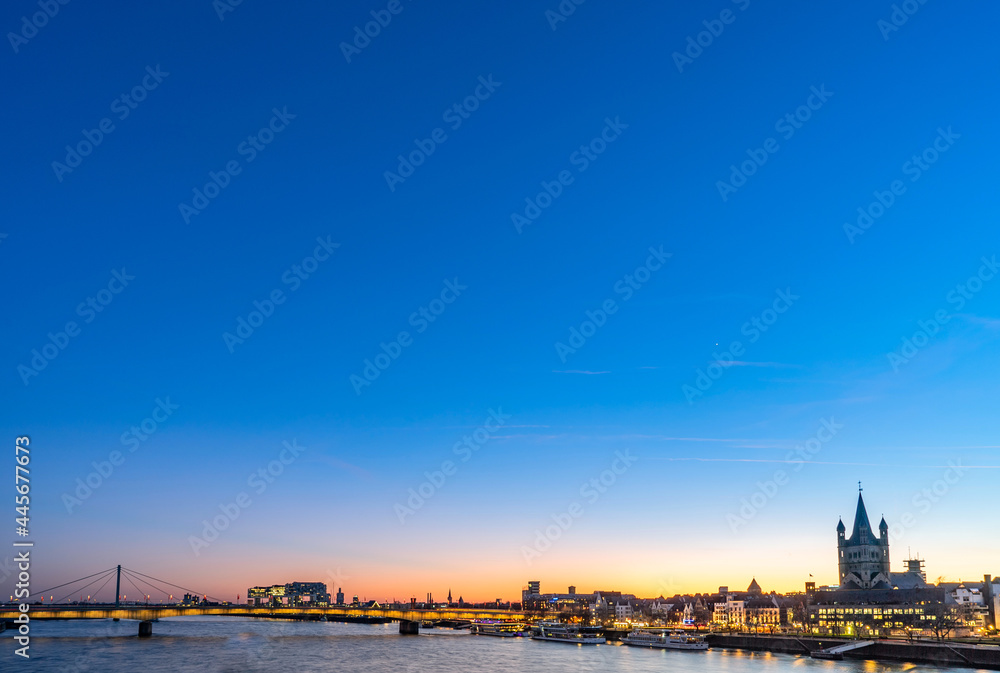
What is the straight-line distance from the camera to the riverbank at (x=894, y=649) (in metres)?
104

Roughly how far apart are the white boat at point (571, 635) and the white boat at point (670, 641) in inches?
311

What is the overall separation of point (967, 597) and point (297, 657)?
171444mm

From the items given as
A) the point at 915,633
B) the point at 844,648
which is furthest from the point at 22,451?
the point at 915,633

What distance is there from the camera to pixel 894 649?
11656cm

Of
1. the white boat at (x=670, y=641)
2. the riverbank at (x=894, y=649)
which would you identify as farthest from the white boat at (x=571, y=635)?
the riverbank at (x=894, y=649)

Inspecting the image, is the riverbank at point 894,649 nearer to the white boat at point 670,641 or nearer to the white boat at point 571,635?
the white boat at point 670,641

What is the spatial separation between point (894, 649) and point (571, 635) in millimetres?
80318

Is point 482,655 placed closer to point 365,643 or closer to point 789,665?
point 365,643

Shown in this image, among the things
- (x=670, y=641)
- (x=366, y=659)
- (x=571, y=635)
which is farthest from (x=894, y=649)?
(x=571, y=635)

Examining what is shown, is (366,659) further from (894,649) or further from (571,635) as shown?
(571,635)

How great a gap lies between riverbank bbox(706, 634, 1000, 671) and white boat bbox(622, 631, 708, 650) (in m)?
6.84

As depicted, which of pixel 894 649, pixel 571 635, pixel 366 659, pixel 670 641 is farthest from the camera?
pixel 571 635

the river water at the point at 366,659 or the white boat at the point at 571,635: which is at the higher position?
the river water at the point at 366,659

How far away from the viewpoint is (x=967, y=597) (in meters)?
198
